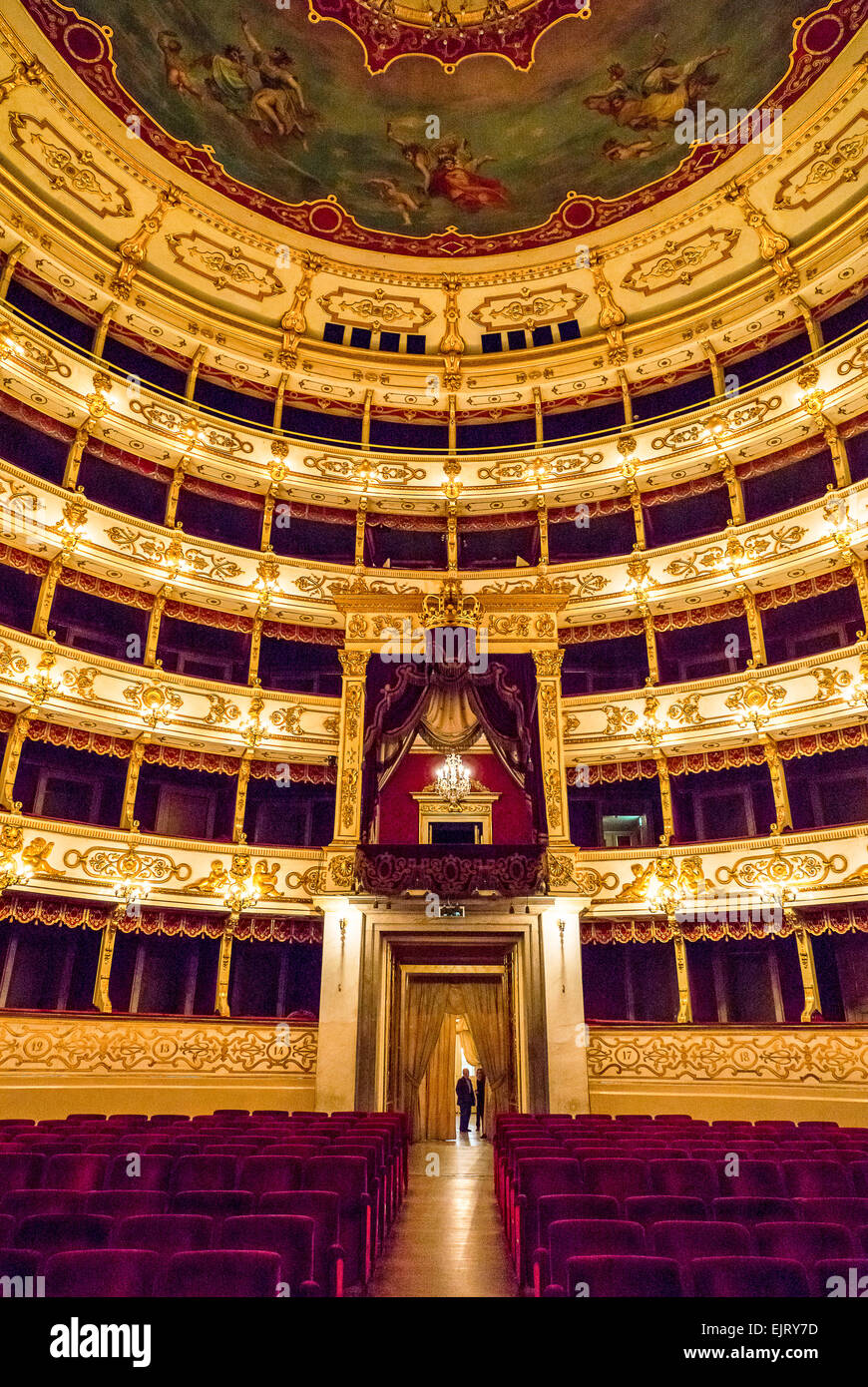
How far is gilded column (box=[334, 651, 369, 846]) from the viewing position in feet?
47.5

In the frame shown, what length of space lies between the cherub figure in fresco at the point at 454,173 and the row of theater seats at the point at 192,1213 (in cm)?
1857

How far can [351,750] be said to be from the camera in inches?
595

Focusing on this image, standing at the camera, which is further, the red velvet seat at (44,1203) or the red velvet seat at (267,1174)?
the red velvet seat at (267,1174)

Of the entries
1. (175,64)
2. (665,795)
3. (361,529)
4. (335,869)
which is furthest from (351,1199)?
(175,64)

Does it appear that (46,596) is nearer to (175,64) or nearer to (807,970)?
(175,64)

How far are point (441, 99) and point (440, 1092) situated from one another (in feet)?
68.0

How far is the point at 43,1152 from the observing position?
18.4 feet

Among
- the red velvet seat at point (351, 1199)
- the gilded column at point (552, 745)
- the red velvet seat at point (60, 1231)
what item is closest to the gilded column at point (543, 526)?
the gilded column at point (552, 745)

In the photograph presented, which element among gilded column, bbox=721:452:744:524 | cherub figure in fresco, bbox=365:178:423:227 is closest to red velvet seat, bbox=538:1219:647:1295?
gilded column, bbox=721:452:744:524

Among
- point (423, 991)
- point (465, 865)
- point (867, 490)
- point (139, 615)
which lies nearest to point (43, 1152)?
point (465, 865)

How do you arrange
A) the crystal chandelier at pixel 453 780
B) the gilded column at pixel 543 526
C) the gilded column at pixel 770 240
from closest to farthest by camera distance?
1. the crystal chandelier at pixel 453 780
2. the gilded column at pixel 770 240
3. the gilded column at pixel 543 526

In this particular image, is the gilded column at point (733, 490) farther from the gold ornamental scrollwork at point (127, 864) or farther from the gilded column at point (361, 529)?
the gold ornamental scrollwork at point (127, 864)

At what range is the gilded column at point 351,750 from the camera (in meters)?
14.5
